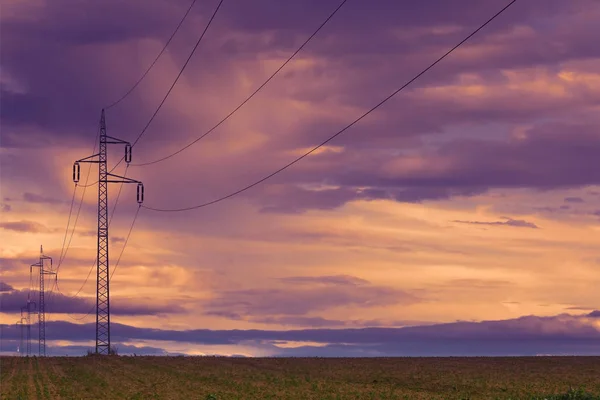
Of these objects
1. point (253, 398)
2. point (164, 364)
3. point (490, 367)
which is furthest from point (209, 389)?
point (490, 367)

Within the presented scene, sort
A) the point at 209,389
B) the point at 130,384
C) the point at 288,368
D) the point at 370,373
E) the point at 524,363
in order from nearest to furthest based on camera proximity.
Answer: the point at 209,389
the point at 130,384
the point at 370,373
the point at 288,368
the point at 524,363

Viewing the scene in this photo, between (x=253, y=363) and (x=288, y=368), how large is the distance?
9.25 meters

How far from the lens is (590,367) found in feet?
324

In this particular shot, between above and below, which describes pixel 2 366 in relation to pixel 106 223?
below

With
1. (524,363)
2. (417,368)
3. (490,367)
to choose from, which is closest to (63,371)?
(417,368)

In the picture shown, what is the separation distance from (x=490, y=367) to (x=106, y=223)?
40417mm

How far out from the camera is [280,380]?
69312 millimetres

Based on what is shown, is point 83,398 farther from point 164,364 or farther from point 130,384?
point 164,364

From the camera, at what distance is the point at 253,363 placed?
96625 mm

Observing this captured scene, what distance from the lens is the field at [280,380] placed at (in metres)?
57.4

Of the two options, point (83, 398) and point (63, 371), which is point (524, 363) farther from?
point (83, 398)

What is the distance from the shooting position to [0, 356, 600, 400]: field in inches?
2261

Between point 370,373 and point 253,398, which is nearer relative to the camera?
point 253,398

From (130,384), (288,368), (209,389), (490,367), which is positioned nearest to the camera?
(209,389)
